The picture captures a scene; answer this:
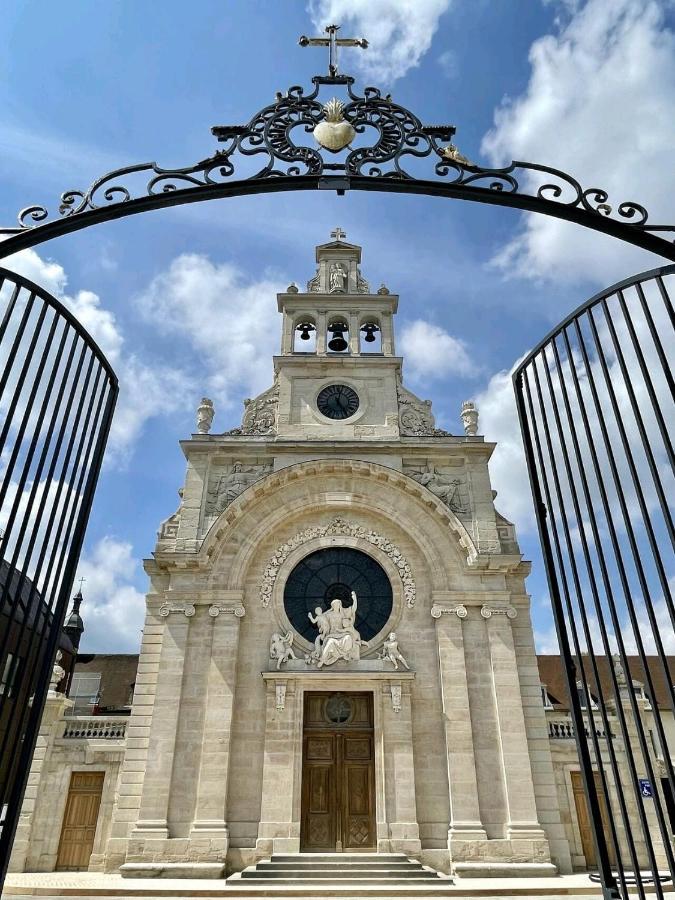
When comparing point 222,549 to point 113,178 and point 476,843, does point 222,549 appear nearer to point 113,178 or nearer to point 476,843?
point 476,843

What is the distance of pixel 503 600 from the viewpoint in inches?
693

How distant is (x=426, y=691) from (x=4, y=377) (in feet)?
49.4

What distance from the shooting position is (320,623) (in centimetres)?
1744

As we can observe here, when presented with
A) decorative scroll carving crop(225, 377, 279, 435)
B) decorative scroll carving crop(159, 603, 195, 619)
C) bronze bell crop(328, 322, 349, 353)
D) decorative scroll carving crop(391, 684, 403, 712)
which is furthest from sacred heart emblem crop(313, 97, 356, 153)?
bronze bell crop(328, 322, 349, 353)

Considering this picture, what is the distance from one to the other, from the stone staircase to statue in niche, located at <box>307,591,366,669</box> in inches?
170

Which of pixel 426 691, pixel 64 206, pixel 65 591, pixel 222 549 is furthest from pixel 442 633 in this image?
pixel 64 206

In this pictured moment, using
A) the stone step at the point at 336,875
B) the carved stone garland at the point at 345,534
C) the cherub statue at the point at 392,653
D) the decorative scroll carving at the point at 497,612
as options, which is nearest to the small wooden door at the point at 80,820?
the stone step at the point at 336,875

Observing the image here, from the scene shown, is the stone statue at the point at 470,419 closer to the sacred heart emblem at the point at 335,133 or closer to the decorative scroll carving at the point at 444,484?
the decorative scroll carving at the point at 444,484

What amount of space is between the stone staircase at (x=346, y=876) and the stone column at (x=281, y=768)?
15.3 inches

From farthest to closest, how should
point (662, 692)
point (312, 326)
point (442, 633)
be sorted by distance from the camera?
point (662, 692), point (312, 326), point (442, 633)

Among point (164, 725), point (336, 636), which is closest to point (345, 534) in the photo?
point (336, 636)

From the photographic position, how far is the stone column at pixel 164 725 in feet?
49.8

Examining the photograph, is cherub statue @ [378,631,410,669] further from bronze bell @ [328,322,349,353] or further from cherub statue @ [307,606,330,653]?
bronze bell @ [328,322,349,353]

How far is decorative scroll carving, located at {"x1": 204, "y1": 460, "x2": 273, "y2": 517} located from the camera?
19.1m
